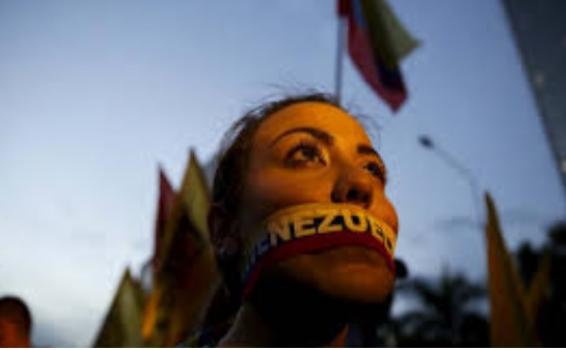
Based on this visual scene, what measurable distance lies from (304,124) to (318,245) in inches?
14.1

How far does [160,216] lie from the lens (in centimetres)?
734

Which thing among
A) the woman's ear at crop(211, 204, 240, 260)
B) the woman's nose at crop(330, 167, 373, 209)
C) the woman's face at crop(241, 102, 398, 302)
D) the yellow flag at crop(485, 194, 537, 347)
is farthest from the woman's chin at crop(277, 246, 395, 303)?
the yellow flag at crop(485, 194, 537, 347)

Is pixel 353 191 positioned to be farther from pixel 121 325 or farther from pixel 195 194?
pixel 195 194

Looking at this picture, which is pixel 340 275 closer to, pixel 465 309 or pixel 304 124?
pixel 304 124

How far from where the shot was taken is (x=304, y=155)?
3.51 ft

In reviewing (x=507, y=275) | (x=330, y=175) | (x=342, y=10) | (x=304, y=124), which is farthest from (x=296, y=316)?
(x=342, y=10)

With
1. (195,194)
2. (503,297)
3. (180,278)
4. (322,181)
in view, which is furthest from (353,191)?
(195,194)

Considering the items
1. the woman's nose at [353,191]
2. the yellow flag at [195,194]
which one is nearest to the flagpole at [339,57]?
the yellow flag at [195,194]

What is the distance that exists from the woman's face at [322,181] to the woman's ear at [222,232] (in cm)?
9

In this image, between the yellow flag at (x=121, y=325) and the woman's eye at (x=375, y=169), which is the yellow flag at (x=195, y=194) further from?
the woman's eye at (x=375, y=169)

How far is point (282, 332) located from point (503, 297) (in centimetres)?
394

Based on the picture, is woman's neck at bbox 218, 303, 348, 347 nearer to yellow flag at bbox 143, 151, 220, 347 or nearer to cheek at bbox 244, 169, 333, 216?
cheek at bbox 244, 169, 333, 216

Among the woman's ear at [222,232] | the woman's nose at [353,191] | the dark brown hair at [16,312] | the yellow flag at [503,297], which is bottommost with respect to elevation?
the yellow flag at [503,297]

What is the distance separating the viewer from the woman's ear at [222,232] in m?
1.12
